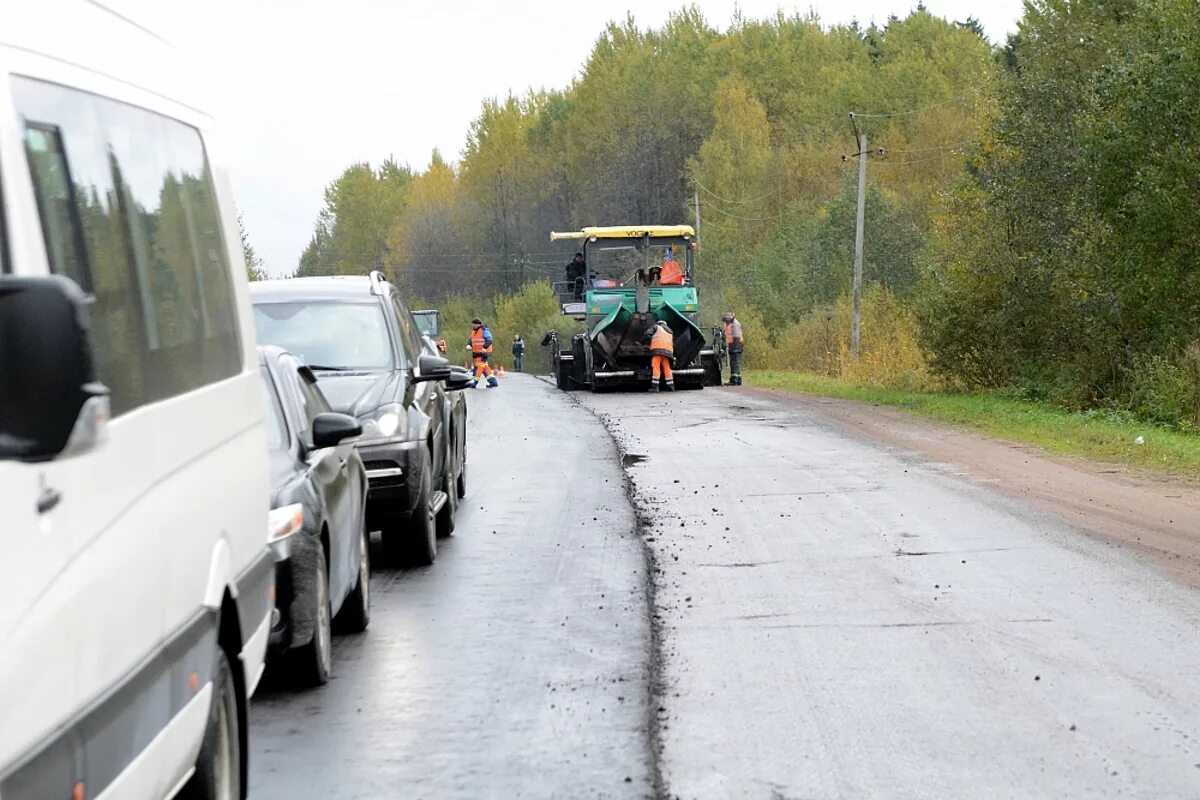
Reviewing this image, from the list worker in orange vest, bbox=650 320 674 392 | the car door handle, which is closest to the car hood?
the car door handle

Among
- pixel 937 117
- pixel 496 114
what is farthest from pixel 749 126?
pixel 496 114

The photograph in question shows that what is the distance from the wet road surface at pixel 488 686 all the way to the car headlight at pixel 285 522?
71 centimetres

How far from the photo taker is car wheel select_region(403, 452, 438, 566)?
10945 millimetres

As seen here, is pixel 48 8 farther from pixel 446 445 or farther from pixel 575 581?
pixel 446 445

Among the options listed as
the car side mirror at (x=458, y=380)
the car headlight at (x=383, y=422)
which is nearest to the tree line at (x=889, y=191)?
the car side mirror at (x=458, y=380)

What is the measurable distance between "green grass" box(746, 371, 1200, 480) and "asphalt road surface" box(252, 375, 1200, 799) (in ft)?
14.7

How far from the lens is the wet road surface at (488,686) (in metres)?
6.00

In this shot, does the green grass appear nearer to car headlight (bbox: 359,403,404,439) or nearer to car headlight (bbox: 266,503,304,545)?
car headlight (bbox: 359,403,404,439)

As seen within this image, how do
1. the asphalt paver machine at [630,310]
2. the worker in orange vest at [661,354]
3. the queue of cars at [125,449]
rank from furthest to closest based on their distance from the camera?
the asphalt paver machine at [630,310]
the worker in orange vest at [661,354]
the queue of cars at [125,449]

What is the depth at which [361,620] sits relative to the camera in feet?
29.1

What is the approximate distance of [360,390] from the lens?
11.5 meters

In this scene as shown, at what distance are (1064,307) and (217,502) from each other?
24.5 meters

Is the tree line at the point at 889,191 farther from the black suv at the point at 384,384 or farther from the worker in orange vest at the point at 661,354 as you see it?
the black suv at the point at 384,384

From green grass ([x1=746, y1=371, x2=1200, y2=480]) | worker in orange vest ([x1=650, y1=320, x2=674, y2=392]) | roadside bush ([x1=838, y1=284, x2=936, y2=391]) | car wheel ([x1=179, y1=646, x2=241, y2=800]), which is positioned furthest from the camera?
roadside bush ([x1=838, y1=284, x2=936, y2=391])
